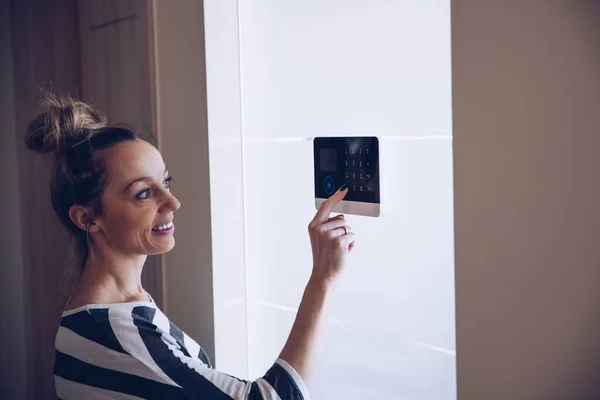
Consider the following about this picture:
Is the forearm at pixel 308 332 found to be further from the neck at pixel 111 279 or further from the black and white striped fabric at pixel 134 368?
the neck at pixel 111 279

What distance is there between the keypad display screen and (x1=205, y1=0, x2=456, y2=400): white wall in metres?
0.04

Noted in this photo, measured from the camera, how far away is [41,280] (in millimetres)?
2561

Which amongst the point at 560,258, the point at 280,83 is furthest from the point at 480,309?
the point at 280,83

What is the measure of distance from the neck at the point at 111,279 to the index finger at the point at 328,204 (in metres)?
0.39

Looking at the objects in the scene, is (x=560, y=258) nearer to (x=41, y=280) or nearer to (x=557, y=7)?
→ (x=557, y=7)

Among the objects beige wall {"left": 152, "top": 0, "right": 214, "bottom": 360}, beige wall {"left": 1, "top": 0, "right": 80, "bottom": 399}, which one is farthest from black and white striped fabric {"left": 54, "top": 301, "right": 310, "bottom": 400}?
beige wall {"left": 1, "top": 0, "right": 80, "bottom": 399}

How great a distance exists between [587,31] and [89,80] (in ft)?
5.52

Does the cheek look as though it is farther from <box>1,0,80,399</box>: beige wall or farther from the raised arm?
<box>1,0,80,399</box>: beige wall

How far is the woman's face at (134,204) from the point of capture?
1.34 metres

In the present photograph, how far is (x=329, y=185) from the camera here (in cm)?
135

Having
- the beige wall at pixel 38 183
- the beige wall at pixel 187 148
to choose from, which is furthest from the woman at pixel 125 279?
the beige wall at pixel 38 183

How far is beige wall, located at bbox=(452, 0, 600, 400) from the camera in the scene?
1.05 meters

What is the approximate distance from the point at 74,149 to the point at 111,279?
0.26 meters

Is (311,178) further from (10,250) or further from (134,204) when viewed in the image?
(10,250)
